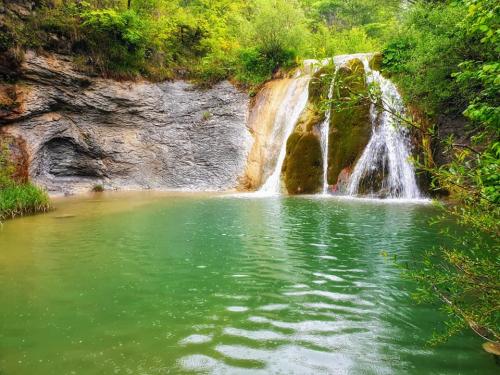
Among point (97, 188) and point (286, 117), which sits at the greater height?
Result: point (286, 117)

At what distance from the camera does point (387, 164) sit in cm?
1520

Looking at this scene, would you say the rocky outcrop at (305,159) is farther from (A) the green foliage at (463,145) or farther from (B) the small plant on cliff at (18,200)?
(B) the small plant on cliff at (18,200)

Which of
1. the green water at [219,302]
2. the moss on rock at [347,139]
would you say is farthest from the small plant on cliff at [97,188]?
the moss on rock at [347,139]

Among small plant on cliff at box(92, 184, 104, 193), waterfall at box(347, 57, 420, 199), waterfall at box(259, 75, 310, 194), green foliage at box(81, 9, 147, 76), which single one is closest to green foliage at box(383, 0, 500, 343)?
waterfall at box(347, 57, 420, 199)

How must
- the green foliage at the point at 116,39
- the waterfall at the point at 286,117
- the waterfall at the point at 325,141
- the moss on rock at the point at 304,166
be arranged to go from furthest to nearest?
the green foliage at the point at 116,39 → the waterfall at the point at 286,117 → the moss on rock at the point at 304,166 → the waterfall at the point at 325,141

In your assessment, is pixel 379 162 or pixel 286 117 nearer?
pixel 379 162

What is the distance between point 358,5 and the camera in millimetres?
34688

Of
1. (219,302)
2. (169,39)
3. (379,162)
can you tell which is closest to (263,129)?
(379,162)

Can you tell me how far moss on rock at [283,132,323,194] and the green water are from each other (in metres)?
6.93

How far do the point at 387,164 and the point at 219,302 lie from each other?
11788 millimetres

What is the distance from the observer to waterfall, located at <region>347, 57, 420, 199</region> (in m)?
14.8

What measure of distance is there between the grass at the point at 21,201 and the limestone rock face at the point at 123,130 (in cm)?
545

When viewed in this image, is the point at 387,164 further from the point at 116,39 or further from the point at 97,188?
the point at 116,39

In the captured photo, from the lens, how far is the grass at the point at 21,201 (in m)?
11.2
